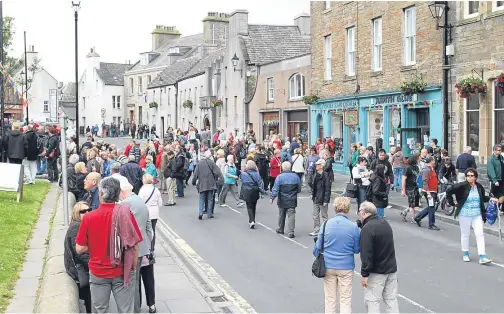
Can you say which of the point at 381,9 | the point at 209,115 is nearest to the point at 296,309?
the point at 381,9

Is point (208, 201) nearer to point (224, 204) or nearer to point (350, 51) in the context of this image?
point (224, 204)

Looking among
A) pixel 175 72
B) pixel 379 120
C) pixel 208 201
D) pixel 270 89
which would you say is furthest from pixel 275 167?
pixel 175 72

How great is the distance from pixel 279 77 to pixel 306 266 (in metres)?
25.4

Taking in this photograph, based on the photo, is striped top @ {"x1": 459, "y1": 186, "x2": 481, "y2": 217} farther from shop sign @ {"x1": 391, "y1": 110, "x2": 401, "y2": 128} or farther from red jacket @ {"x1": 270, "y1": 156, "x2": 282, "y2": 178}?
shop sign @ {"x1": 391, "y1": 110, "x2": 401, "y2": 128}

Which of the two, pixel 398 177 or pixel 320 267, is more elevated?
pixel 398 177

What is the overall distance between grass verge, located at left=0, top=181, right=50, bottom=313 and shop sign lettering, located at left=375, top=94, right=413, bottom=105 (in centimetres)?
1358

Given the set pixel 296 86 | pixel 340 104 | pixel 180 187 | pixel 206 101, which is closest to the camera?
pixel 180 187

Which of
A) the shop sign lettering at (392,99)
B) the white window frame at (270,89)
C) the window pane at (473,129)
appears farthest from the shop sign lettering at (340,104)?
the window pane at (473,129)

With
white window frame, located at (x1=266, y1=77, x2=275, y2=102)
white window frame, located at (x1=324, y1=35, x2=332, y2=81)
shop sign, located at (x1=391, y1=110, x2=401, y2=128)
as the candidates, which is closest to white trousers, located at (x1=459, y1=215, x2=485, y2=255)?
shop sign, located at (x1=391, y1=110, x2=401, y2=128)

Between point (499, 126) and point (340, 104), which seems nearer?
point (499, 126)

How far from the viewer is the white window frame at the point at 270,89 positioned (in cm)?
3741

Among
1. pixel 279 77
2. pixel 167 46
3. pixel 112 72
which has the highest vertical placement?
pixel 167 46

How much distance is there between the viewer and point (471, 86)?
1983 centimetres

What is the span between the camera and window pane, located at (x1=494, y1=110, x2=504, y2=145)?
782 inches
